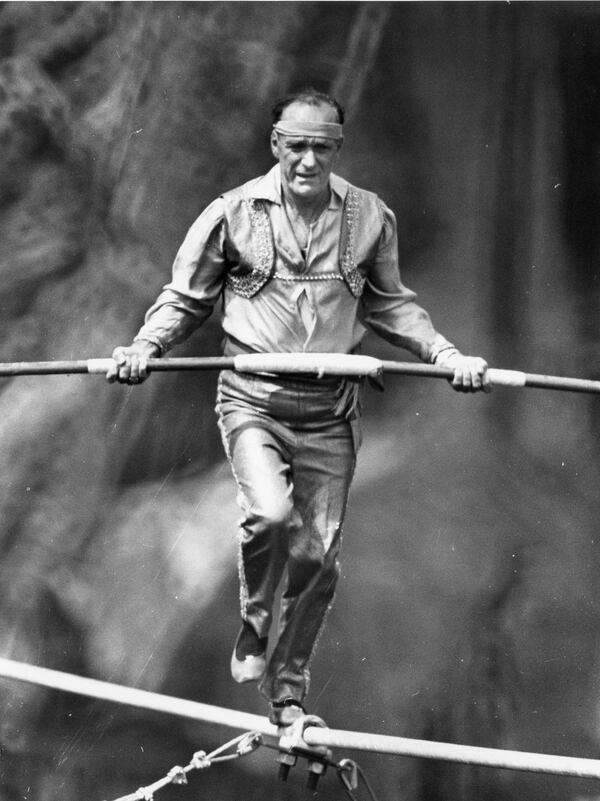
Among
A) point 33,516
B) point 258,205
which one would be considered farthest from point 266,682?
point 33,516

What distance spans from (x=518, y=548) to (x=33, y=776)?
5.90 feet

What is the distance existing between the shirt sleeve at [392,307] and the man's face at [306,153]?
304 millimetres

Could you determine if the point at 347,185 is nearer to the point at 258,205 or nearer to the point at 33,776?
the point at 258,205

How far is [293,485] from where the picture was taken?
19.8 feet

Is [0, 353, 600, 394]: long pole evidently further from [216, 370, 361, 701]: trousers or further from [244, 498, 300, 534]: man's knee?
[244, 498, 300, 534]: man's knee

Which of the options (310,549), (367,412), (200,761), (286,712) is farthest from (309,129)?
(367,412)

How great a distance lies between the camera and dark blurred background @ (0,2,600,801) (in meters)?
7.30

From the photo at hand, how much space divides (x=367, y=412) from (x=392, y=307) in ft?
4.86

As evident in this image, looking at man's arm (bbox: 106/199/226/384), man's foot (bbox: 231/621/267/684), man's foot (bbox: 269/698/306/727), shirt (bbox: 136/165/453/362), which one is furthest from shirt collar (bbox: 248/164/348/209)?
man's foot (bbox: 269/698/306/727)

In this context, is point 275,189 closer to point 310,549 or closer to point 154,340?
point 154,340

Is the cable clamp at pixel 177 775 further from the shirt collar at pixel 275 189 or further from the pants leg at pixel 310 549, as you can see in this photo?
the shirt collar at pixel 275 189

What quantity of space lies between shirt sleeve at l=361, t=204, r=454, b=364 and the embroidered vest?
0.05m

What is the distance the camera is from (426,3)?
7.25 metres

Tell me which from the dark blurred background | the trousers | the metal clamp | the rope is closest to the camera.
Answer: the trousers
